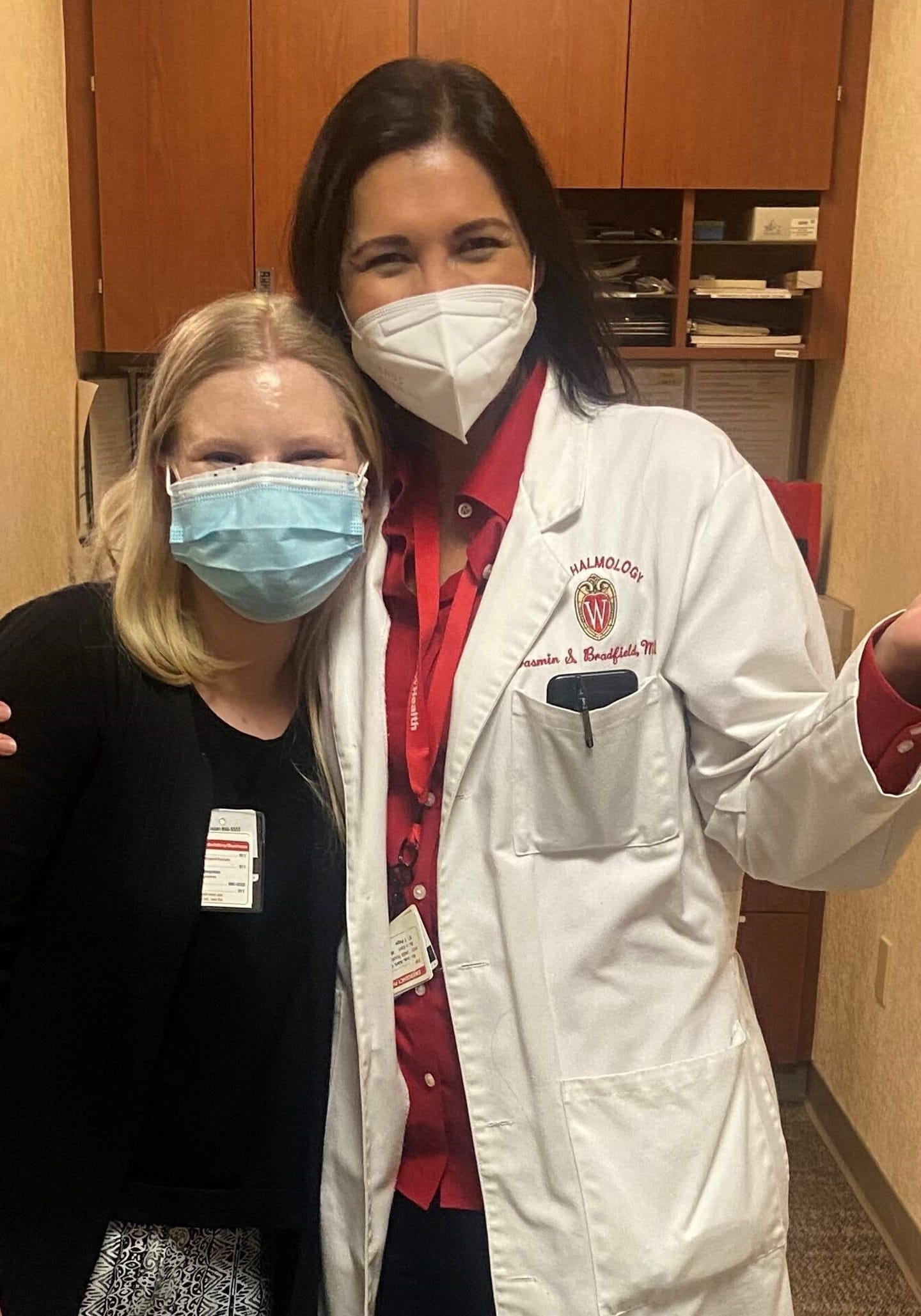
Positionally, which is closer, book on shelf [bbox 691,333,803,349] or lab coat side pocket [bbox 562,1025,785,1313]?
lab coat side pocket [bbox 562,1025,785,1313]

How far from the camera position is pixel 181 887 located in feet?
3.39

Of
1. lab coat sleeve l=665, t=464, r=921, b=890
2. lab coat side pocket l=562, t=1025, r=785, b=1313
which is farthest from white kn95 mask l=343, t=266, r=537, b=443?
lab coat side pocket l=562, t=1025, r=785, b=1313

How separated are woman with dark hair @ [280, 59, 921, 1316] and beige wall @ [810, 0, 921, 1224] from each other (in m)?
1.17

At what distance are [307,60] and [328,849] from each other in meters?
2.06

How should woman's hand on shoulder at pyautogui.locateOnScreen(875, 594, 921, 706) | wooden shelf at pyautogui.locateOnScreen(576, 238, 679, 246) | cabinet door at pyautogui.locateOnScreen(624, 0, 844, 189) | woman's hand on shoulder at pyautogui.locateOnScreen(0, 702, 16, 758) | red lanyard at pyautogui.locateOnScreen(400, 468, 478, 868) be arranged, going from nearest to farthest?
woman's hand on shoulder at pyautogui.locateOnScreen(875, 594, 921, 706) → woman's hand on shoulder at pyautogui.locateOnScreen(0, 702, 16, 758) → red lanyard at pyautogui.locateOnScreen(400, 468, 478, 868) → cabinet door at pyautogui.locateOnScreen(624, 0, 844, 189) → wooden shelf at pyautogui.locateOnScreen(576, 238, 679, 246)

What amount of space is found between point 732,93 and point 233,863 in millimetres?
2157

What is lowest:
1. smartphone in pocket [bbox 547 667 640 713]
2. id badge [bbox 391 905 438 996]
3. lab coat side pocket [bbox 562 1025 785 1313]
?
lab coat side pocket [bbox 562 1025 785 1313]

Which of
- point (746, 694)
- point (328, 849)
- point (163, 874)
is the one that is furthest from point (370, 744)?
point (746, 694)

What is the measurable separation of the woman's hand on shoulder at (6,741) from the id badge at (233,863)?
0.18m

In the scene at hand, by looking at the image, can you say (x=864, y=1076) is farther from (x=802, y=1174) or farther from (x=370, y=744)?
(x=370, y=744)

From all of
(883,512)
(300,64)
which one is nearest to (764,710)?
(883,512)

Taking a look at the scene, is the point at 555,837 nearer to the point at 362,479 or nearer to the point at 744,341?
the point at 362,479

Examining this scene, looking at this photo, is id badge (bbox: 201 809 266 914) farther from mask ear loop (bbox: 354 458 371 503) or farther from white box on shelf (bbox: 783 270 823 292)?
white box on shelf (bbox: 783 270 823 292)

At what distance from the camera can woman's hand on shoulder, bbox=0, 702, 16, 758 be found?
3.30 ft
